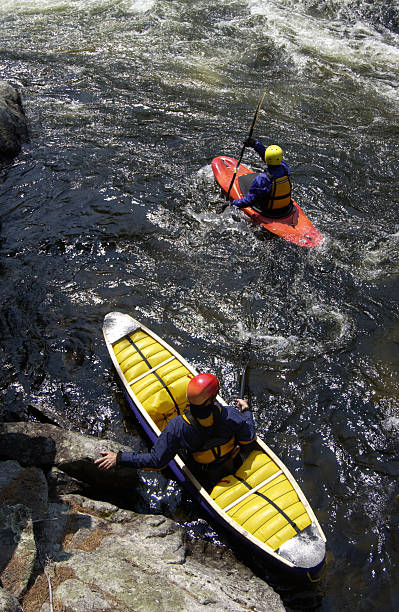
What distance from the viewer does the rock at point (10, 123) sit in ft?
31.3

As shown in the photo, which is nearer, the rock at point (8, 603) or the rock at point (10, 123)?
the rock at point (8, 603)

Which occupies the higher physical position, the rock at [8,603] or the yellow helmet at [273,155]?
the yellow helmet at [273,155]

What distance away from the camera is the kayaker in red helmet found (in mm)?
4078

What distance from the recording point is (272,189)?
7648 millimetres

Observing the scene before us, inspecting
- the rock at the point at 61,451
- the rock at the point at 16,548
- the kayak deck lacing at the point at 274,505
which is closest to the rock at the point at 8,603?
the rock at the point at 16,548

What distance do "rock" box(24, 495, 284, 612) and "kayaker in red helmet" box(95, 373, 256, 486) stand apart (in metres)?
0.47

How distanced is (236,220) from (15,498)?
5.66 meters

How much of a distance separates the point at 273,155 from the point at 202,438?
4.75 metres

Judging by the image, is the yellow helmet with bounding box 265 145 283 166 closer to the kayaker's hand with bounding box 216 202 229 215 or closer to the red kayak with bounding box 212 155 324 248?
the red kayak with bounding box 212 155 324 248

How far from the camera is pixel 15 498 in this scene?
3.89 meters

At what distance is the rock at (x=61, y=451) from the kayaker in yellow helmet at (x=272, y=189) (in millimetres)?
4559

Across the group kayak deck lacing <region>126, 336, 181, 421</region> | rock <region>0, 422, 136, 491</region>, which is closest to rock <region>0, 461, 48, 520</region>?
rock <region>0, 422, 136, 491</region>

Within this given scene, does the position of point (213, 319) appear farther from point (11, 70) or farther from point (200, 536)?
point (11, 70)

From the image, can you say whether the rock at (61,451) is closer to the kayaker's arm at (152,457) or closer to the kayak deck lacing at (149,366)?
the kayaker's arm at (152,457)
